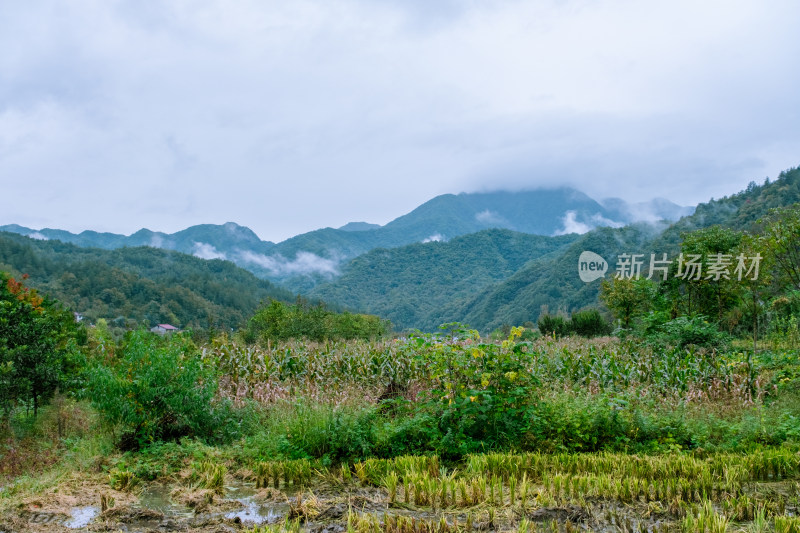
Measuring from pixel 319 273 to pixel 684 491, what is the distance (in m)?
183

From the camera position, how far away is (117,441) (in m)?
7.06

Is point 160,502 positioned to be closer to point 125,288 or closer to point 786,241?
point 786,241

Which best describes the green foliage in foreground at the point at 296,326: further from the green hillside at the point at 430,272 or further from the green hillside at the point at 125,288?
the green hillside at the point at 430,272

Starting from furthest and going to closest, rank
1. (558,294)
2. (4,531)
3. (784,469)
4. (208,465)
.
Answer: (558,294) → (208,465) → (784,469) → (4,531)

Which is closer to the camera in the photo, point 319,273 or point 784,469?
point 784,469

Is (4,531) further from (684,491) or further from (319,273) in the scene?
(319,273)

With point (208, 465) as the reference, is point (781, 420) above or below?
above

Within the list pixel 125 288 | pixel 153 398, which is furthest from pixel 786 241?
pixel 125 288

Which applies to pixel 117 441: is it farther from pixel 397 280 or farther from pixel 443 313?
pixel 397 280

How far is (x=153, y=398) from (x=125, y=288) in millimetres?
77431

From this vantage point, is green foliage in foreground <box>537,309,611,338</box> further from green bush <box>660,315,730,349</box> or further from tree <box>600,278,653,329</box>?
green bush <box>660,315,730,349</box>

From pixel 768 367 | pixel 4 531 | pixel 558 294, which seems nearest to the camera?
pixel 4 531

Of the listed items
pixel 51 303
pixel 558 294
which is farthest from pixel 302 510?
pixel 558 294

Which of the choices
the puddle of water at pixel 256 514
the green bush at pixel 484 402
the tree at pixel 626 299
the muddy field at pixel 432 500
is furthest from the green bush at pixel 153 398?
A: the tree at pixel 626 299
